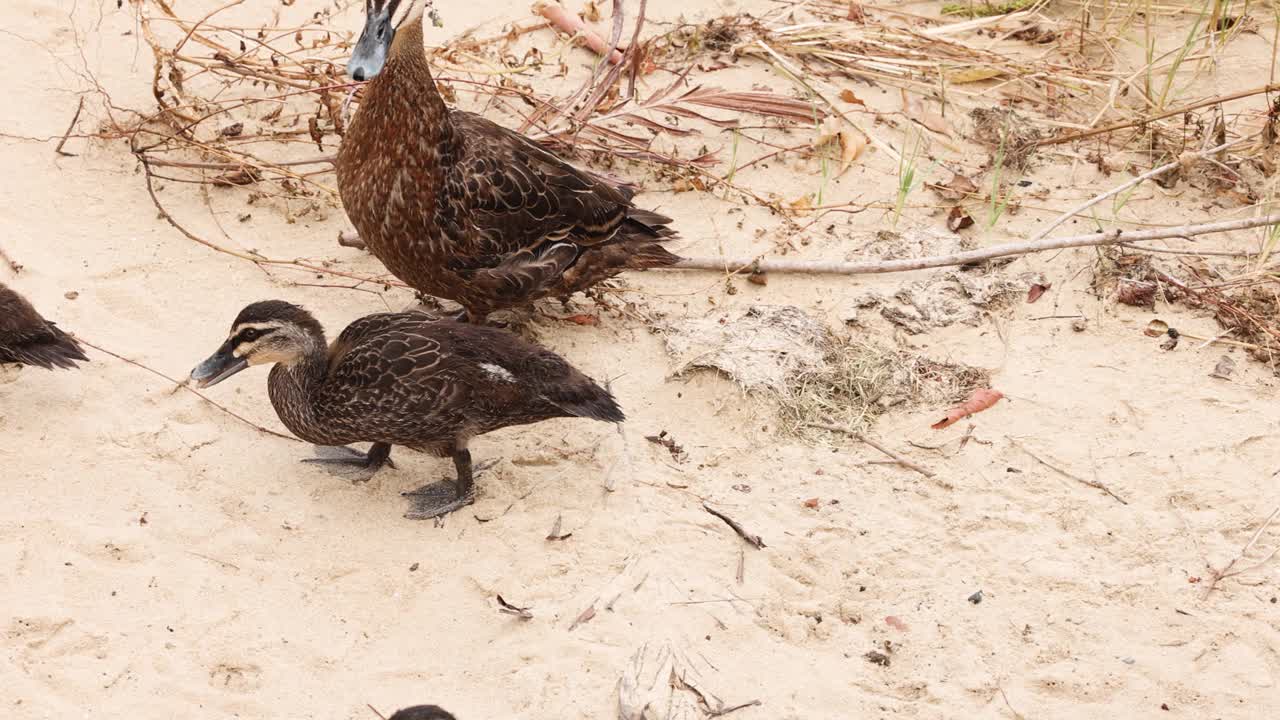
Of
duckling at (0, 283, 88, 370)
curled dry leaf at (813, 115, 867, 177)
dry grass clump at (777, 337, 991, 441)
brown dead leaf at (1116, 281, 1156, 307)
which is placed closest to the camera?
duckling at (0, 283, 88, 370)

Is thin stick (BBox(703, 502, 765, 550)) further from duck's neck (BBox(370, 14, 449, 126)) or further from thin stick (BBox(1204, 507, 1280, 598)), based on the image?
duck's neck (BBox(370, 14, 449, 126))

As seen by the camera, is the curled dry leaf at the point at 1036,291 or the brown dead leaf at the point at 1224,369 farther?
the curled dry leaf at the point at 1036,291

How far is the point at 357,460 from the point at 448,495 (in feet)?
1.39

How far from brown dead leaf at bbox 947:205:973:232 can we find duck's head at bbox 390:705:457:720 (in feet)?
12.6

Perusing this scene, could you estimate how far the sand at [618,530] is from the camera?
441 centimetres

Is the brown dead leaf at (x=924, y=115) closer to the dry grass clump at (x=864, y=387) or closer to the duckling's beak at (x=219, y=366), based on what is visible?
the dry grass clump at (x=864, y=387)

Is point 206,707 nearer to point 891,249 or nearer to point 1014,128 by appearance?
point 891,249

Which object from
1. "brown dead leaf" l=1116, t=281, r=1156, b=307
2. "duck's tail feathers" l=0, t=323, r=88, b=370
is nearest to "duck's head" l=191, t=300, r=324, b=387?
"duck's tail feathers" l=0, t=323, r=88, b=370

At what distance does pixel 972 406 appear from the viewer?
5.59 meters

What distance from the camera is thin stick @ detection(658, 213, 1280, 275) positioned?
6.23m

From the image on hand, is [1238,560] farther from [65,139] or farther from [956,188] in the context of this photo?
[65,139]

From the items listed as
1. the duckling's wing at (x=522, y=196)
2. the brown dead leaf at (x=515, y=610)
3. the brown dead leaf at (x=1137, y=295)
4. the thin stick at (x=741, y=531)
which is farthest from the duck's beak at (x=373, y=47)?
the brown dead leaf at (x=1137, y=295)

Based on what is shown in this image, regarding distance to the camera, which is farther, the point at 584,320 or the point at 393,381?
the point at 584,320

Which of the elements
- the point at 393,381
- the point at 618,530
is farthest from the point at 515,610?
the point at 393,381
